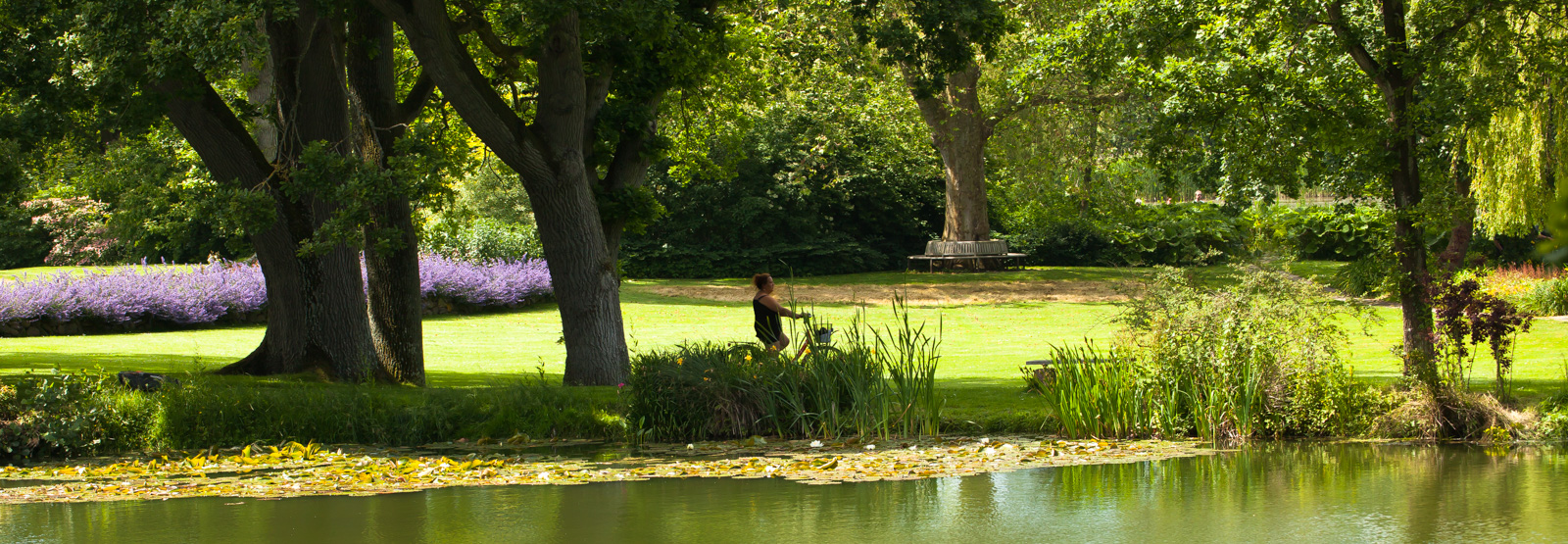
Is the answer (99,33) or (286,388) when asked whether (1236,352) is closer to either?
(286,388)

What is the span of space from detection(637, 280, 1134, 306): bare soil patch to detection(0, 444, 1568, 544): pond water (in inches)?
677

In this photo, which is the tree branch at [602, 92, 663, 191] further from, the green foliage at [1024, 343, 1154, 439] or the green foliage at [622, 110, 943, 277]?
the green foliage at [622, 110, 943, 277]

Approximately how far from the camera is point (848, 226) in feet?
121

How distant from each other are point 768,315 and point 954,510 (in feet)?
17.1

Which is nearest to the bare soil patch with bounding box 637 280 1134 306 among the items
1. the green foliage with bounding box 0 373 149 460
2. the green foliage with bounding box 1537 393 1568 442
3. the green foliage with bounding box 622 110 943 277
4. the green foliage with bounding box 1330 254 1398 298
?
the green foliage with bounding box 622 110 943 277

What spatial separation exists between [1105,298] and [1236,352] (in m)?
16.5

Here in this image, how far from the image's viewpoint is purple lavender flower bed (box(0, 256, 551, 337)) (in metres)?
22.2

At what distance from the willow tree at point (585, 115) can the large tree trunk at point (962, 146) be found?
55.9 ft

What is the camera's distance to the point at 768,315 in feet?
41.0

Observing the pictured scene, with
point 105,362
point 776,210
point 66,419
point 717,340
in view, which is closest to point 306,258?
point 66,419

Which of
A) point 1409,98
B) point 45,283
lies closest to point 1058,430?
point 1409,98

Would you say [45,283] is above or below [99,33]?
below

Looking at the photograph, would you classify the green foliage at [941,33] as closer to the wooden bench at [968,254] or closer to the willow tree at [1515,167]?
the willow tree at [1515,167]

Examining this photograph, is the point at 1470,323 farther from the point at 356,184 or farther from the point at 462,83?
the point at 356,184
